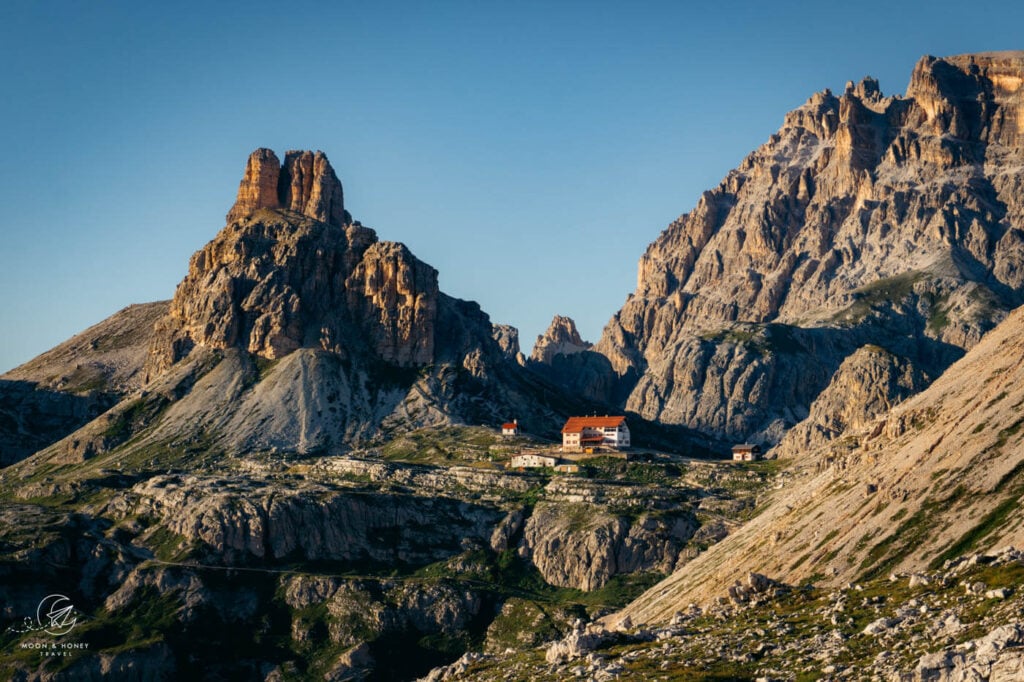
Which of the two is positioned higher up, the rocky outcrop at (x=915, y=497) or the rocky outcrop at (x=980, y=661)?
the rocky outcrop at (x=915, y=497)

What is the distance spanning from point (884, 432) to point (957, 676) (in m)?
111

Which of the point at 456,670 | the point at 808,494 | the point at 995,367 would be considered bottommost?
the point at 456,670

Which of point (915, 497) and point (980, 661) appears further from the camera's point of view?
point (915, 497)

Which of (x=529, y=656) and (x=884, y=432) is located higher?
(x=884, y=432)

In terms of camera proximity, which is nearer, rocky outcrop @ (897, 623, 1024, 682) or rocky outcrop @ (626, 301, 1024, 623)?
rocky outcrop @ (897, 623, 1024, 682)

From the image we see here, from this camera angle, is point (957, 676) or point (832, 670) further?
point (832, 670)

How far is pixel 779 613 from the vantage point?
4099 inches

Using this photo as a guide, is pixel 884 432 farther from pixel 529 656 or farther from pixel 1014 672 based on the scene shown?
pixel 1014 672

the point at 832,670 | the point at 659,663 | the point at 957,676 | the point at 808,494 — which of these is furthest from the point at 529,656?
the point at 808,494

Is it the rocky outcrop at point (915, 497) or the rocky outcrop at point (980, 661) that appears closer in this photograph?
the rocky outcrop at point (980, 661)

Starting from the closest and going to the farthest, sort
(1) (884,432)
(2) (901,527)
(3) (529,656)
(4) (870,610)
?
(4) (870,610), (3) (529,656), (2) (901,527), (1) (884,432)

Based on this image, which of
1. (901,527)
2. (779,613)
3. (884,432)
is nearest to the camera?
(779,613)

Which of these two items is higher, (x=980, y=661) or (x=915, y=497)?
(x=915, y=497)

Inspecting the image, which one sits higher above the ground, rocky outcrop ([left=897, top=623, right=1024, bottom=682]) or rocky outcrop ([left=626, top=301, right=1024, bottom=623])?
rocky outcrop ([left=626, top=301, right=1024, bottom=623])
